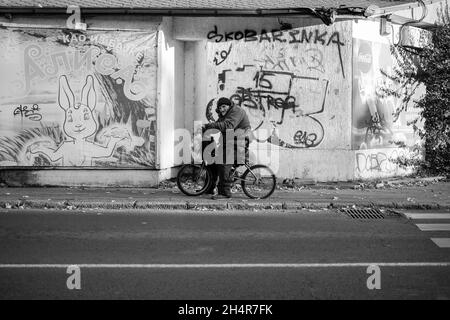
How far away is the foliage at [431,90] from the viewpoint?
15.3 meters

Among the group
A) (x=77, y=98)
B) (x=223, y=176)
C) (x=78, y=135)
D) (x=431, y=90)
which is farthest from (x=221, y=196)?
(x=431, y=90)

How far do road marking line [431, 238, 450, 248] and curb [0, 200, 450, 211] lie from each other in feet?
9.97

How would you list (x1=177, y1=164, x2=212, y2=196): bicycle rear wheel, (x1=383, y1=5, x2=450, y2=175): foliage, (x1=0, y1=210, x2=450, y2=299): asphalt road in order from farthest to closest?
1. (x1=383, y1=5, x2=450, y2=175): foliage
2. (x1=177, y1=164, x2=212, y2=196): bicycle rear wheel
3. (x1=0, y1=210, x2=450, y2=299): asphalt road

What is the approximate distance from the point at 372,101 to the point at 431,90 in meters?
1.64

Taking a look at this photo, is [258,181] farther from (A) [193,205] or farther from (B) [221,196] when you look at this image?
(A) [193,205]

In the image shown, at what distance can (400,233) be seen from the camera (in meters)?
8.96

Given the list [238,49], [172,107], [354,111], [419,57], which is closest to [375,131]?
[354,111]

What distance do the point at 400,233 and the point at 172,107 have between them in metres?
7.00

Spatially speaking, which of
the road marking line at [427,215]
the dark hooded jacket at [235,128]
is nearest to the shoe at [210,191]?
the dark hooded jacket at [235,128]

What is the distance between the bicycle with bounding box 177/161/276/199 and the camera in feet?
39.6

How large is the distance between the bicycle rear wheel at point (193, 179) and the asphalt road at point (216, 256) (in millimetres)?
1778

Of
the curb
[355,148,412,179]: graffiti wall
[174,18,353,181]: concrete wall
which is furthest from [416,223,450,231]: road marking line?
[355,148,412,179]: graffiti wall

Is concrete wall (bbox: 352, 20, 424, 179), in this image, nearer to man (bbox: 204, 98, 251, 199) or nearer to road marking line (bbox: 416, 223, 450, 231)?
man (bbox: 204, 98, 251, 199)
